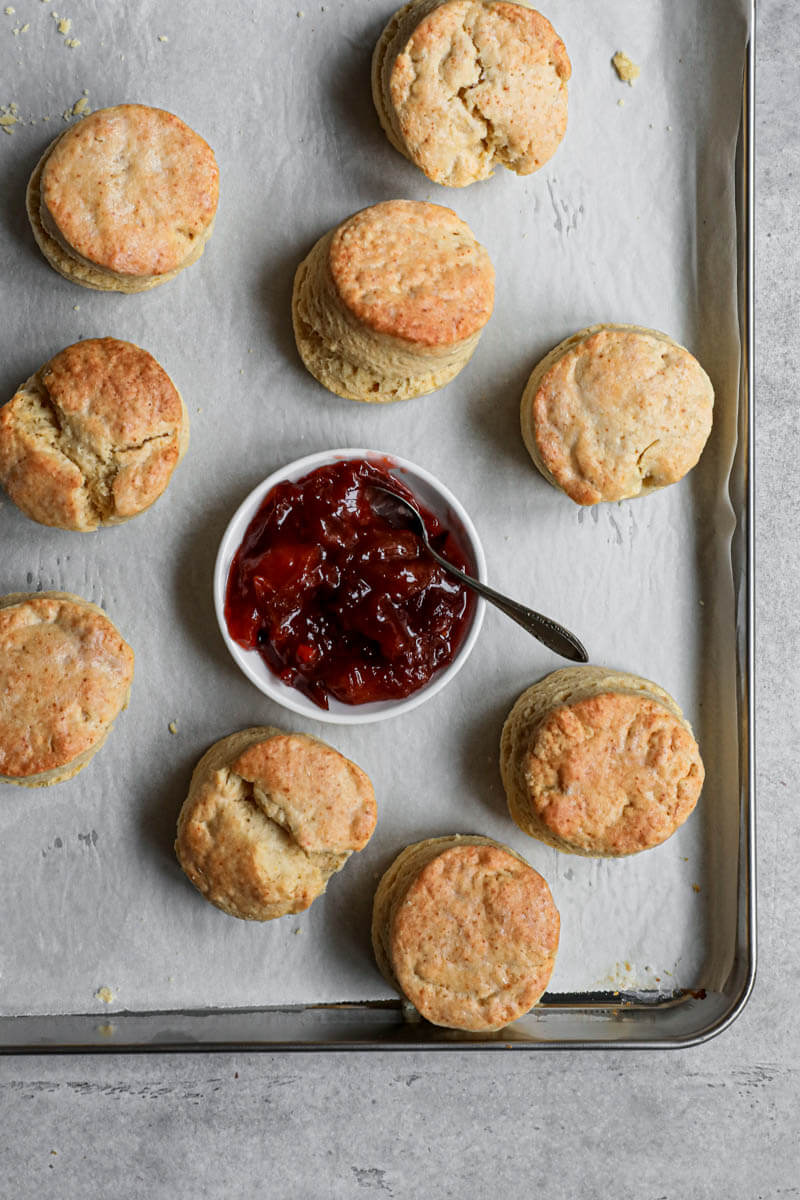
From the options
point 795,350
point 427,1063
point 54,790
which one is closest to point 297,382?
point 54,790

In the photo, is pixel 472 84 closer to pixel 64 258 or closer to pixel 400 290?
pixel 400 290

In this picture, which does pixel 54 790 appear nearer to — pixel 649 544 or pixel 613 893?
pixel 613 893

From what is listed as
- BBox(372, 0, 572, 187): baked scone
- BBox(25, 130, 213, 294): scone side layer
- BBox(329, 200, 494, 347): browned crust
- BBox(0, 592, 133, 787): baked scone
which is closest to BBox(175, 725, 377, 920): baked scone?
BBox(0, 592, 133, 787): baked scone

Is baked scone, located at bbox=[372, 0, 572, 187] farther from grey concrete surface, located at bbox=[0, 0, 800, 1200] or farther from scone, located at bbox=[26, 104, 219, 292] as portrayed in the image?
grey concrete surface, located at bbox=[0, 0, 800, 1200]

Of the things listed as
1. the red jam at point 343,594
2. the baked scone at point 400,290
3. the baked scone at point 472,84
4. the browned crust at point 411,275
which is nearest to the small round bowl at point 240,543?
the red jam at point 343,594

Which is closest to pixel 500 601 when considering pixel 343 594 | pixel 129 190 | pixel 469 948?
pixel 343 594

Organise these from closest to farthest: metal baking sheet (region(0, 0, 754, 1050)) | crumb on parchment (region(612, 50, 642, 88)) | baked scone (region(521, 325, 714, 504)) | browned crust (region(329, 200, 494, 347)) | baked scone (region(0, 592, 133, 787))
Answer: browned crust (region(329, 200, 494, 347))
baked scone (region(0, 592, 133, 787))
baked scone (region(521, 325, 714, 504))
metal baking sheet (region(0, 0, 754, 1050))
crumb on parchment (region(612, 50, 642, 88))
